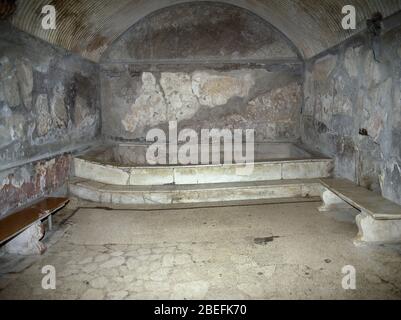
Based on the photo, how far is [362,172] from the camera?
4.66 metres

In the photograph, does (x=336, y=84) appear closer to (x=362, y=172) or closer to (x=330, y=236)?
(x=362, y=172)

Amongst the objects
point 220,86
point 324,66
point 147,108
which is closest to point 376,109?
point 324,66

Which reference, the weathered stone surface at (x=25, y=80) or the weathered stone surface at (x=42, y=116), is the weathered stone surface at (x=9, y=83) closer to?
the weathered stone surface at (x=25, y=80)

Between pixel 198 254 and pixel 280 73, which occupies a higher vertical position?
pixel 280 73

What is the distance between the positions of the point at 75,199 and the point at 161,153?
8.85 ft

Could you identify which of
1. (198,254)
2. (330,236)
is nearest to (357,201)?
(330,236)

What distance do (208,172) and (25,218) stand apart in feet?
9.33

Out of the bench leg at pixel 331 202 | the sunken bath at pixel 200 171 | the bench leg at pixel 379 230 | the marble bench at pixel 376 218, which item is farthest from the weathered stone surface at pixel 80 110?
the bench leg at pixel 379 230

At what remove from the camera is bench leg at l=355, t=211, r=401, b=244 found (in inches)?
138

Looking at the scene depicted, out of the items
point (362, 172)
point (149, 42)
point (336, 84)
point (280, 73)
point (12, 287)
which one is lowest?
point (12, 287)

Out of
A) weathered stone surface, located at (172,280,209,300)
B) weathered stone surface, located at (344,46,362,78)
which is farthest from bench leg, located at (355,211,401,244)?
weathered stone surface, located at (344,46,362,78)

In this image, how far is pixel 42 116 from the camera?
4879mm

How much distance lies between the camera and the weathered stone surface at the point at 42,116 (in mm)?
4742

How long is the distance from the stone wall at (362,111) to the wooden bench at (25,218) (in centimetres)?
425
